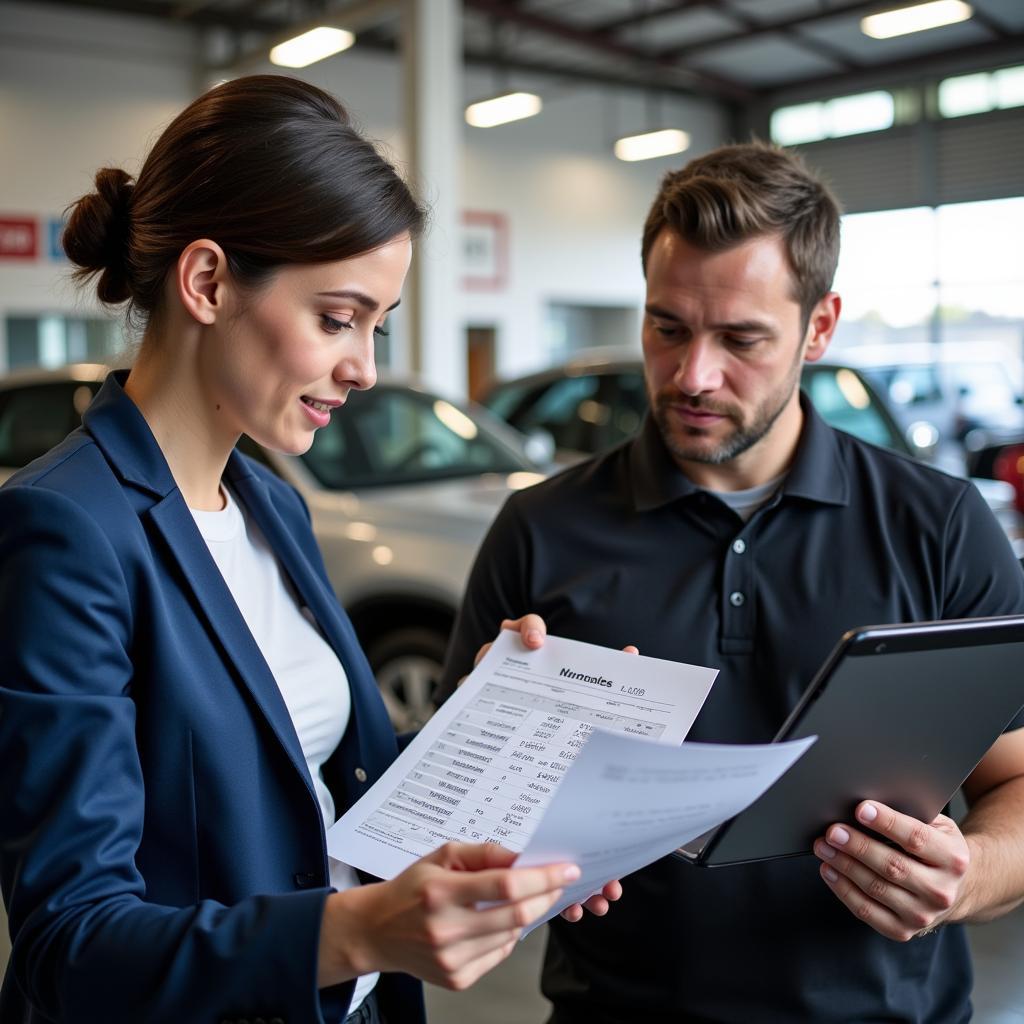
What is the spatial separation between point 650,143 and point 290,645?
538 inches

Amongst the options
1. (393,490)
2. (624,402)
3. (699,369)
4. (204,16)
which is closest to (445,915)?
(699,369)

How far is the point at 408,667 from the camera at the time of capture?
430cm

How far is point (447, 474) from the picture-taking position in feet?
16.1

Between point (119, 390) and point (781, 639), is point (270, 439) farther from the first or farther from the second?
point (781, 639)

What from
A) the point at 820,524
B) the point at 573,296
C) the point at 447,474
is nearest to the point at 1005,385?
the point at 573,296

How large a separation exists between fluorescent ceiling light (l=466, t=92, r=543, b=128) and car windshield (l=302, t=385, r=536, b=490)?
309 inches

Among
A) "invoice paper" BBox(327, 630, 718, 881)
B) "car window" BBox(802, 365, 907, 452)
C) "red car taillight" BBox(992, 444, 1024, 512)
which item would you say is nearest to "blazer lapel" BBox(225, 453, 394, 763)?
"invoice paper" BBox(327, 630, 718, 881)

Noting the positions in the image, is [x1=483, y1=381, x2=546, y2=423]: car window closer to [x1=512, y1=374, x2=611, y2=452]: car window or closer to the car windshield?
[x1=512, y1=374, x2=611, y2=452]: car window

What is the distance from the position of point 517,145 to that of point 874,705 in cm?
1575

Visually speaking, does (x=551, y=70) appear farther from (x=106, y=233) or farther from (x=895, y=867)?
(x=895, y=867)

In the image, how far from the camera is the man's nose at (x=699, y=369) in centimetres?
175

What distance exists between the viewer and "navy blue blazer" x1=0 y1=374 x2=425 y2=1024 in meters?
0.99

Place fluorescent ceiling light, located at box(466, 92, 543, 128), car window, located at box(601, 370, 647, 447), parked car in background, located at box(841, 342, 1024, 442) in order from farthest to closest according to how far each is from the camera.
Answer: parked car in background, located at box(841, 342, 1024, 442) < fluorescent ceiling light, located at box(466, 92, 543, 128) < car window, located at box(601, 370, 647, 447)

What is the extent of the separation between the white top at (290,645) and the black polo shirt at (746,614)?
1.17 ft
